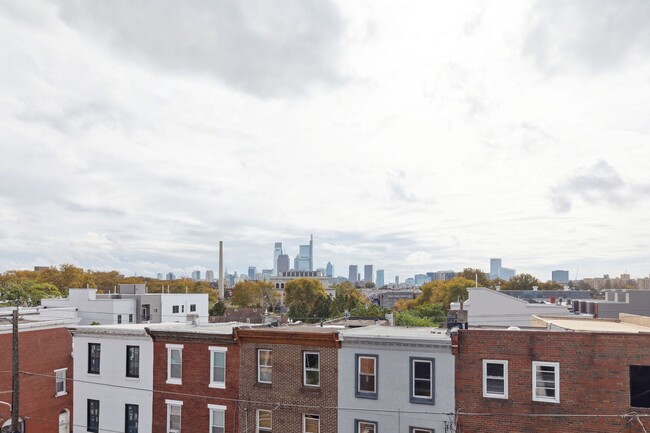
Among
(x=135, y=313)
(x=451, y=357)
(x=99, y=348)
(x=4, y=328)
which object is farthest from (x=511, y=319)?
(x=135, y=313)

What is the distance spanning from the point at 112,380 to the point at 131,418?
2824 millimetres

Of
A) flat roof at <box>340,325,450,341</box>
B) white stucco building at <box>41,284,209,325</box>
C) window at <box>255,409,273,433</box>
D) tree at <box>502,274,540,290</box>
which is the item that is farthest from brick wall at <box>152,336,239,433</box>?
tree at <box>502,274,540,290</box>

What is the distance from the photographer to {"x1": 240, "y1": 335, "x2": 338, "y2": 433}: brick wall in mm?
28109

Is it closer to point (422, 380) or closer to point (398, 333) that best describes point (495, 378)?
point (422, 380)

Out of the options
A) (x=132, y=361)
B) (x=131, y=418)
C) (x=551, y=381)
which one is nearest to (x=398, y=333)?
(x=551, y=381)

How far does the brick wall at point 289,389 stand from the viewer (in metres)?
28.1

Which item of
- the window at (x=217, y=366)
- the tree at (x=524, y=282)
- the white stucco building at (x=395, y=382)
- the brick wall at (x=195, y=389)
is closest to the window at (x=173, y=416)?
the brick wall at (x=195, y=389)

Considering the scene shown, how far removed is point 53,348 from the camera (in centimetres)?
3809

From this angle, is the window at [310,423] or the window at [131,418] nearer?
the window at [310,423]

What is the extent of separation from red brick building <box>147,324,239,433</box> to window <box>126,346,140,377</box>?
1464 millimetres

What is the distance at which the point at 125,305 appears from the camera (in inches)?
3095

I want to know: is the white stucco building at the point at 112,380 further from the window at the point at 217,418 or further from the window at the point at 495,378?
the window at the point at 495,378

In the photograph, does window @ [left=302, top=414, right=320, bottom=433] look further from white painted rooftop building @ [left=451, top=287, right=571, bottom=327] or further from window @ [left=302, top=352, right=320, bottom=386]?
white painted rooftop building @ [left=451, top=287, right=571, bottom=327]

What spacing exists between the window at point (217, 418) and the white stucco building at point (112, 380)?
462 centimetres
